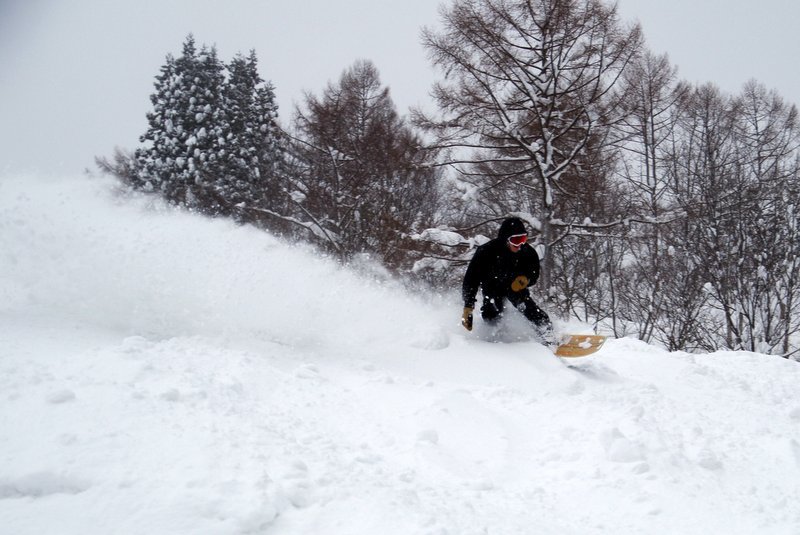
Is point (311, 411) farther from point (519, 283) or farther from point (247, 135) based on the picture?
point (247, 135)

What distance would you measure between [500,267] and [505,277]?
134mm

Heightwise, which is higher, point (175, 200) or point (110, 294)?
point (175, 200)

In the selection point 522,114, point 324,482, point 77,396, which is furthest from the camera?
point 522,114

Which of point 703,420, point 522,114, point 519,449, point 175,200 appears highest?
point 522,114

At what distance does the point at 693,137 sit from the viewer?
17.0m

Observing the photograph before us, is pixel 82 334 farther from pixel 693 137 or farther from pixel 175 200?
pixel 175 200

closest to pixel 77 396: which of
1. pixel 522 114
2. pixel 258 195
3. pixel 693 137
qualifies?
pixel 522 114

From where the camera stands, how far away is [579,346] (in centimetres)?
567

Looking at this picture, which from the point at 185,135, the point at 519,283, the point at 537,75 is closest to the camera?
the point at 519,283

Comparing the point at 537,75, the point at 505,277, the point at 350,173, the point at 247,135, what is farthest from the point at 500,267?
the point at 247,135

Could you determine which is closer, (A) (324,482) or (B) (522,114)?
(A) (324,482)

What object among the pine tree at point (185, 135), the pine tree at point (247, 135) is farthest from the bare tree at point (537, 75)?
the pine tree at point (185, 135)

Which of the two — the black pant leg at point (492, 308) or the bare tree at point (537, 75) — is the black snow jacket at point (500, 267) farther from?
the bare tree at point (537, 75)

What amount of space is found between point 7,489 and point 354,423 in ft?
6.56
